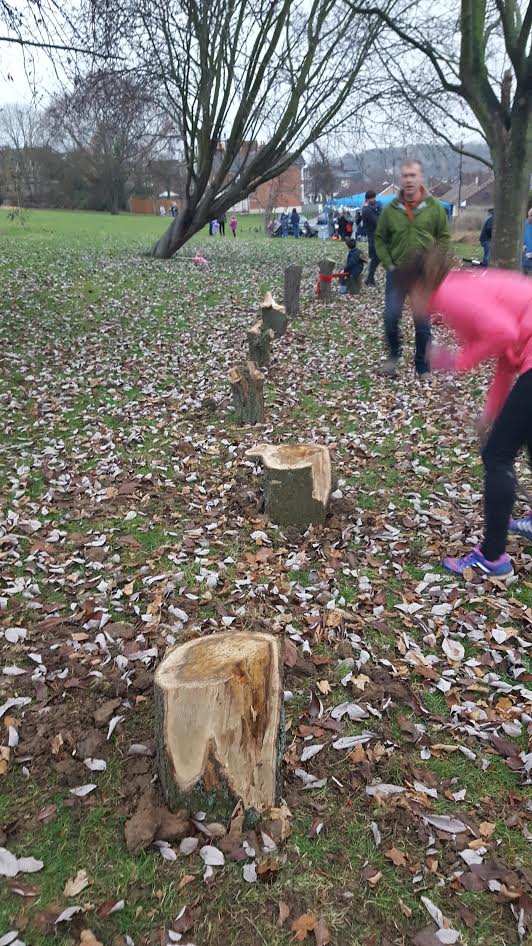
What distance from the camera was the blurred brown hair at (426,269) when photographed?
11.7 ft

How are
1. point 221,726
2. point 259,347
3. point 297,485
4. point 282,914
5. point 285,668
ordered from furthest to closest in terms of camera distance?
point 259,347 → point 297,485 → point 285,668 → point 221,726 → point 282,914

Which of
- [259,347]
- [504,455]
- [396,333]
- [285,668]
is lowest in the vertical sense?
[285,668]

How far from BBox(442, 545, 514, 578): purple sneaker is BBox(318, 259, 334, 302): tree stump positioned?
34.5 feet

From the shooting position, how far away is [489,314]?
133 inches

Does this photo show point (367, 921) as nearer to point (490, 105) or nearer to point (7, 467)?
point (7, 467)

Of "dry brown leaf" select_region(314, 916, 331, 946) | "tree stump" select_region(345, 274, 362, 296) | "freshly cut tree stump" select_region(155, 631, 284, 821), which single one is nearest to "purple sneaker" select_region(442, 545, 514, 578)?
"freshly cut tree stump" select_region(155, 631, 284, 821)

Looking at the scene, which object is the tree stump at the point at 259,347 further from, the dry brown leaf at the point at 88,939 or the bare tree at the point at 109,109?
the dry brown leaf at the point at 88,939

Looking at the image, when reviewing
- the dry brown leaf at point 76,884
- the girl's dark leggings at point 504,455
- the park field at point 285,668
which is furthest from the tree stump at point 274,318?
the dry brown leaf at point 76,884

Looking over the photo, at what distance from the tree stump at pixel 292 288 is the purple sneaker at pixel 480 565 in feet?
29.3

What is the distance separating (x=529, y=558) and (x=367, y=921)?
9.01 ft

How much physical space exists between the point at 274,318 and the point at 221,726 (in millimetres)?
9532

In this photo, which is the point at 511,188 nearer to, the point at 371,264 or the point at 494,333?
the point at 371,264

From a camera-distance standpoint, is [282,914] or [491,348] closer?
[282,914]

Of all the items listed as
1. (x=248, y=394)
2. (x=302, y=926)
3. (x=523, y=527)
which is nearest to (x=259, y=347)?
(x=248, y=394)
